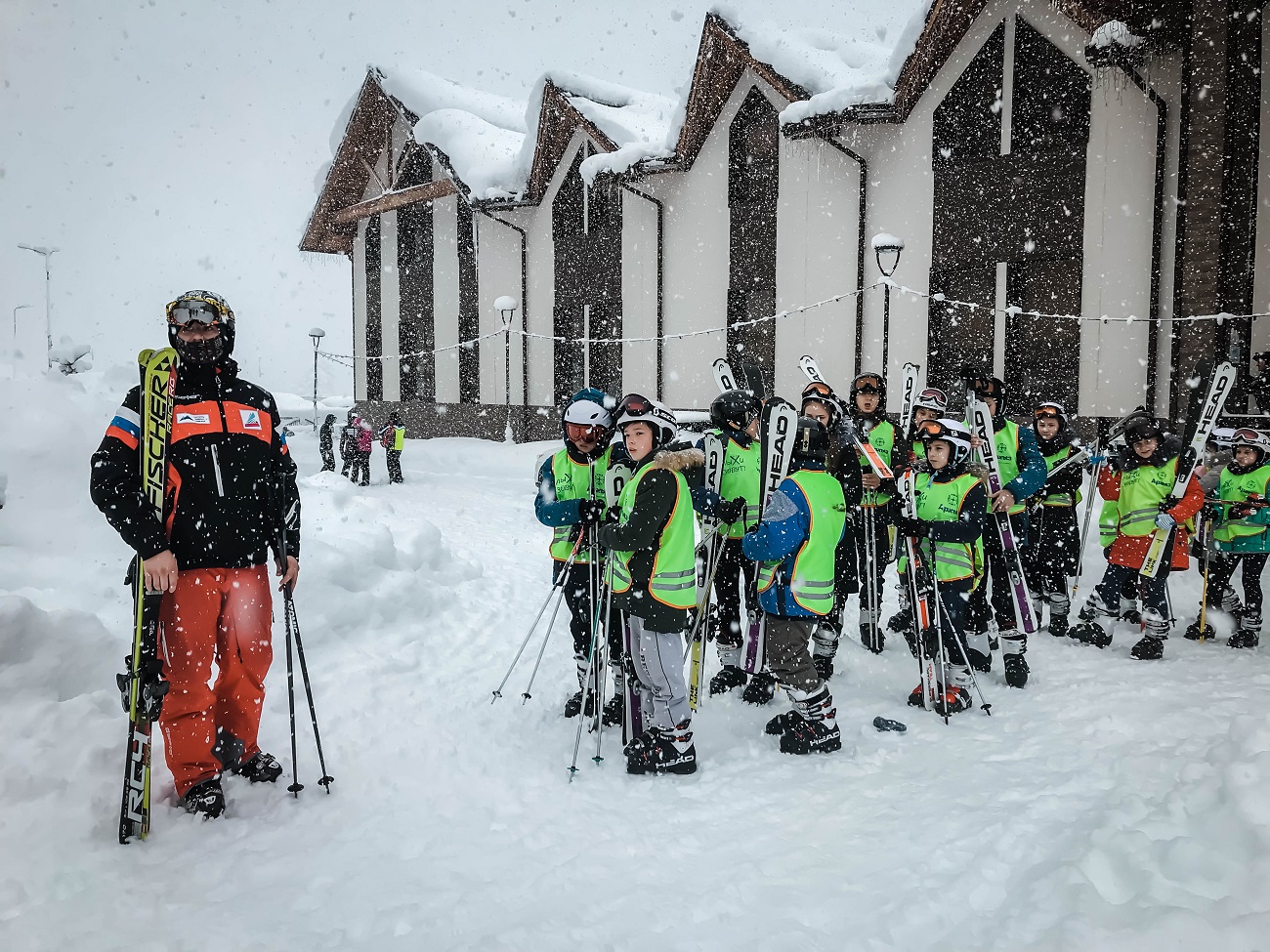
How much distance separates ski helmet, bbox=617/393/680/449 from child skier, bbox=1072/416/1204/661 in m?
4.21

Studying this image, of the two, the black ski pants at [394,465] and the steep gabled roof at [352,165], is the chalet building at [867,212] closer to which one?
the steep gabled roof at [352,165]

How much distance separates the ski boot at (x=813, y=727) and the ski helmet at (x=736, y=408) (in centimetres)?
162

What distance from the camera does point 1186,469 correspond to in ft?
19.4

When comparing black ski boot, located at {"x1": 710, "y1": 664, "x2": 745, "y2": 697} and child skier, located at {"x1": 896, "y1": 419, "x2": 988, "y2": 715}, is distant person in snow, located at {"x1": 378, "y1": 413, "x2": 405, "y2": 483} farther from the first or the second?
child skier, located at {"x1": 896, "y1": 419, "x2": 988, "y2": 715}

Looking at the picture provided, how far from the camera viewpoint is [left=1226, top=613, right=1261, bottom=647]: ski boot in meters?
5.85

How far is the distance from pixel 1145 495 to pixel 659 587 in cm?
462

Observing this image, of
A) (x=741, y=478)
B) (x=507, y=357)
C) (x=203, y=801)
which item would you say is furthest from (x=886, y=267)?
(x=203, y=801)

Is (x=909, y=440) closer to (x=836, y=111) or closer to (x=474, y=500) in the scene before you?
(x=836, y=111)

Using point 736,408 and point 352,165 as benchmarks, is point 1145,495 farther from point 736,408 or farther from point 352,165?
point 352,165

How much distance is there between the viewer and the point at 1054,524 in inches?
253

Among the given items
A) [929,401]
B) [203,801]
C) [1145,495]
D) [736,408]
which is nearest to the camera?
[203,801]

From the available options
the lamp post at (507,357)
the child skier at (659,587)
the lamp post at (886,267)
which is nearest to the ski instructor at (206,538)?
the child skier at (659,587)

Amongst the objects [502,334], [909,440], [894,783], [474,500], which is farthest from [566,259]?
[894,783]

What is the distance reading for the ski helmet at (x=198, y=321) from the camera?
3.14m
